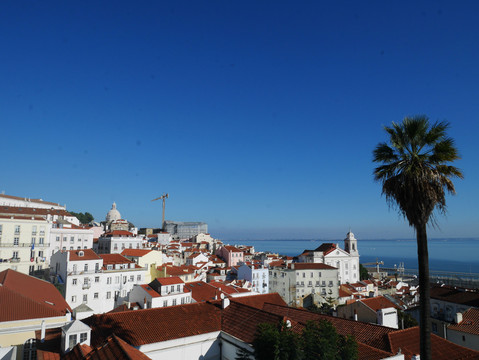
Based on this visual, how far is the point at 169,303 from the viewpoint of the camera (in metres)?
36.4

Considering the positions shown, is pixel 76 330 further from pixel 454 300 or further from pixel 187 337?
pixel 454 300

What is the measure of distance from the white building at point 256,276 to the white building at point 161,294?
1887 cm

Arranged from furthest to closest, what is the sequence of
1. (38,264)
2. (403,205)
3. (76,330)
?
(38,264) < (76,330) < (403,205)

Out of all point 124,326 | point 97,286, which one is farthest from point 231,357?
point 97,286

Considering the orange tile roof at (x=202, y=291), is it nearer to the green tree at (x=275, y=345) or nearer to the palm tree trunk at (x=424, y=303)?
the green tree at (x=275, y=345)

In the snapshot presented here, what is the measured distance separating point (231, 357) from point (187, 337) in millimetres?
2516

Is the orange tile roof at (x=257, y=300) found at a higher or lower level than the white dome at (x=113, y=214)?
lower

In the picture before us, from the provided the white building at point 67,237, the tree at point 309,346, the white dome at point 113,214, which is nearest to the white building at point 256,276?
the white building at point 67,237

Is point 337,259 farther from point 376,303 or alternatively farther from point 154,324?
point 154,324

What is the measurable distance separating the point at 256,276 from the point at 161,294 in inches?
947

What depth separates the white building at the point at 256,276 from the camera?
2228 inches

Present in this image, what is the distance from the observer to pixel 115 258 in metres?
45.1

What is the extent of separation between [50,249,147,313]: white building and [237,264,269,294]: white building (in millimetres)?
19916

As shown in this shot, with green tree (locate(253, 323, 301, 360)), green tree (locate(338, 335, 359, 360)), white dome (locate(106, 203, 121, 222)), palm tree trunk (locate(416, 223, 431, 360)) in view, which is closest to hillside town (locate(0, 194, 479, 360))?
green tree (locate(253, 323, 301, 360))
